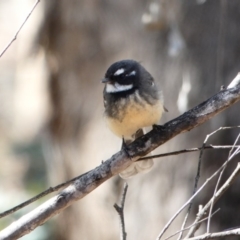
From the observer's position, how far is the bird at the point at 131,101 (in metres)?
2.85

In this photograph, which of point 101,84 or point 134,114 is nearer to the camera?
point 134,114

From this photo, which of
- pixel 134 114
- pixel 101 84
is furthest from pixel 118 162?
pixel 101 84

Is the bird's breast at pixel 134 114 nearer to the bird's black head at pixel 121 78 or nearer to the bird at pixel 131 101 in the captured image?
the bird at pixel 131 101

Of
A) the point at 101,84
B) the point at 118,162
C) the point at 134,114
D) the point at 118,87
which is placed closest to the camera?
the point at 118,162

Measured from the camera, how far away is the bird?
2.85 metres

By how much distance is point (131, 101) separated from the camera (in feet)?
9.36

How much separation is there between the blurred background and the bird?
41.2 inches

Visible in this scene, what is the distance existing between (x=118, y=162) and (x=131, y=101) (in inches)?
24.5

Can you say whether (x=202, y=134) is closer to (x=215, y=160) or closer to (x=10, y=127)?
(x=215, y=160)

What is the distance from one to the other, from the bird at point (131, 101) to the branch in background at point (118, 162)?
387mm

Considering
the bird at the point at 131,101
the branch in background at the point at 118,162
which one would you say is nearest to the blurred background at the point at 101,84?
the bird at the point at 131,101

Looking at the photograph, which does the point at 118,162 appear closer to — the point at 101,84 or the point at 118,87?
the point at 118,87

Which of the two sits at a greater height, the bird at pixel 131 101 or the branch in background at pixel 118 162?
the bird at pixel 131 101

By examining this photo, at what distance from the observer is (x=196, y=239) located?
1.66 metres
